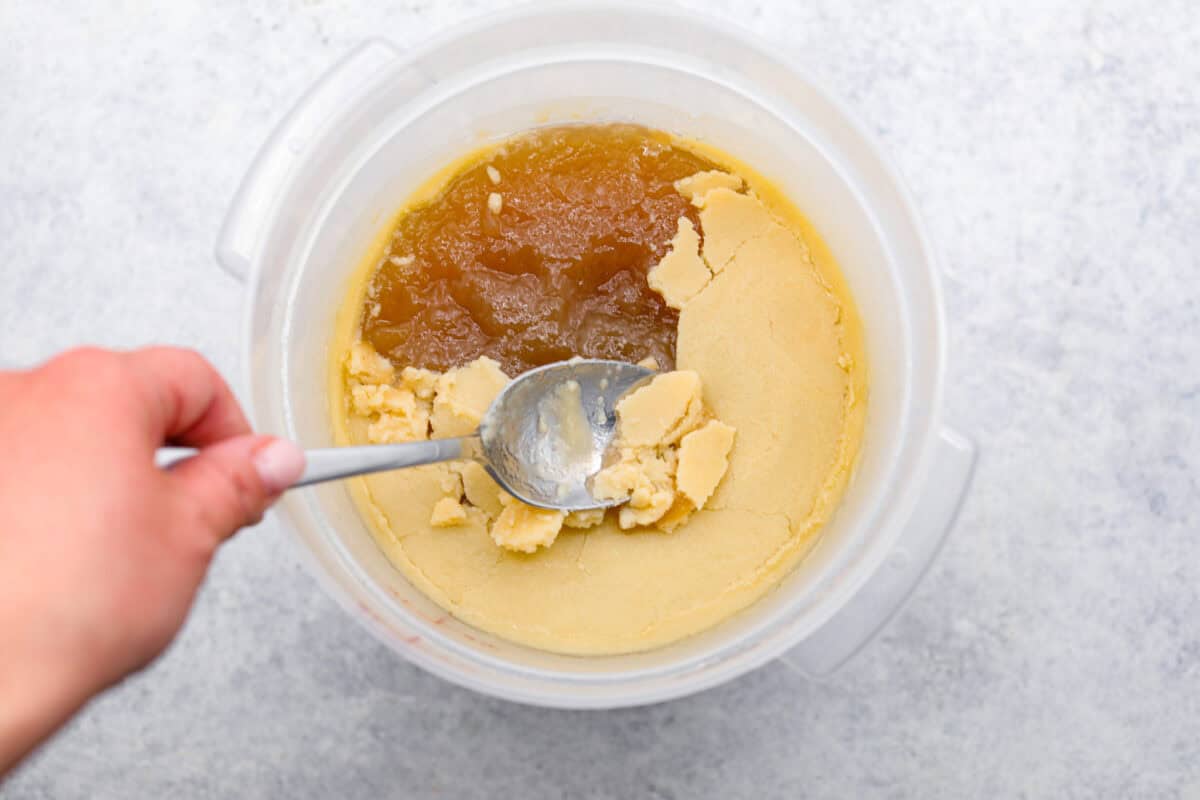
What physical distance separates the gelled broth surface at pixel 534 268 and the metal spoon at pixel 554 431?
51 millimetres

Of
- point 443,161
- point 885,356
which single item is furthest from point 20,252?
point 885,356

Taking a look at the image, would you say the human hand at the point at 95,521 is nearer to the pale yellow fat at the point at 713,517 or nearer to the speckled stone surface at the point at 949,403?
the pale yellow fat at the point at 713,517

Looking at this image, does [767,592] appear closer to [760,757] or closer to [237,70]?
[760,757]

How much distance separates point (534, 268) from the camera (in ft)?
4.08

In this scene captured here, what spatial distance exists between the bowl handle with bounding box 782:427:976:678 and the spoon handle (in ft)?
1.68

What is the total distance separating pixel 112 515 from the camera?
0.68 meters

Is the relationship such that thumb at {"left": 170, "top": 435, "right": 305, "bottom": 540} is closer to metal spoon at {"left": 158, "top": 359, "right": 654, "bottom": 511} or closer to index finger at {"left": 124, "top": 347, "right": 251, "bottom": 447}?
index finger at {"left": 124, "top": 347, "right": 251, "bottom": 447}

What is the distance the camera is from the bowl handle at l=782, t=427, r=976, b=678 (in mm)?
1177

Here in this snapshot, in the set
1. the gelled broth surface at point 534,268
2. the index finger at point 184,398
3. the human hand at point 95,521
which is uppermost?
the gelled broth surface at point 534,268

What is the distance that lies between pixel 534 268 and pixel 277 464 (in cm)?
54

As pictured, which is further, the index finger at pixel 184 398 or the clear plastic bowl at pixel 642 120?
the clear plastic bowl at pixel 642 120

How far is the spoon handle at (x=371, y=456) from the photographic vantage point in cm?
87

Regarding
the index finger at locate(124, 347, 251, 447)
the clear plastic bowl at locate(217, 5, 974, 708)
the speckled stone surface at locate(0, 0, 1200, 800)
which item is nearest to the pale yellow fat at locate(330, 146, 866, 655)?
the clear plastic bowl at locate(217, 5, 974, 708)

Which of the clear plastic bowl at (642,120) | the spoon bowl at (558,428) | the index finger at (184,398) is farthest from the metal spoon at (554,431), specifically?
the index finger at (184,398)
